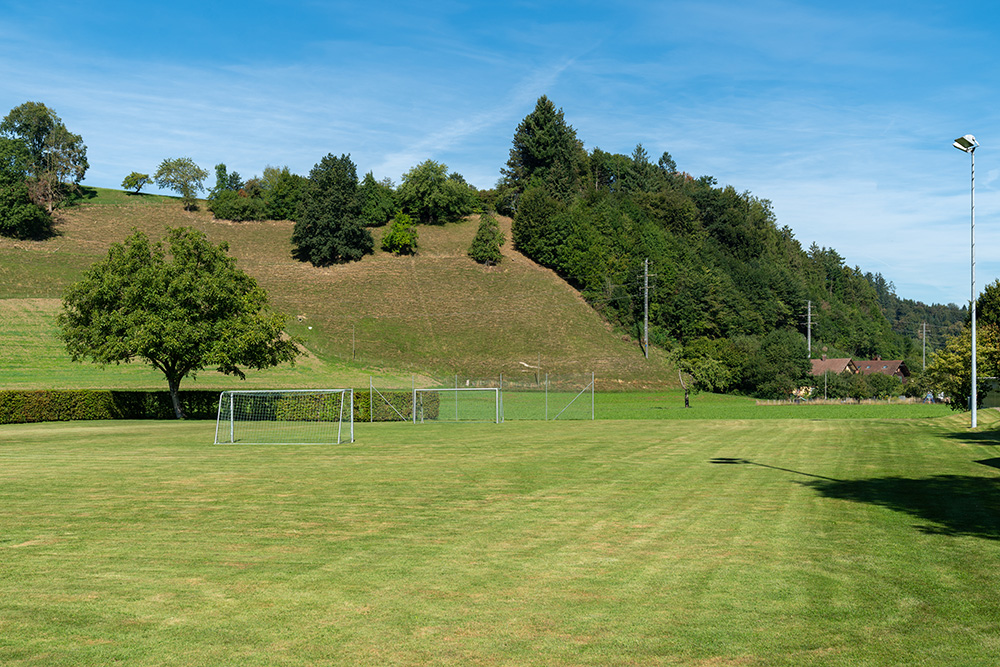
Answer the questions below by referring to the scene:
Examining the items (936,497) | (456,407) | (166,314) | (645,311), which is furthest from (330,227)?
(936,497)

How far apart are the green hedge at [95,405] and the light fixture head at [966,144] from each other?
3556 centimetres

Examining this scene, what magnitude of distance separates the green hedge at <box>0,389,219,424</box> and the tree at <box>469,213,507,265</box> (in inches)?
2638

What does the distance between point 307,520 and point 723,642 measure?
724 cm

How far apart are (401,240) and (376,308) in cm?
1793

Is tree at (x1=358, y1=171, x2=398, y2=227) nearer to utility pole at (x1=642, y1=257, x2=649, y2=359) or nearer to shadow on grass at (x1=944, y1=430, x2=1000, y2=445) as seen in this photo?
utility pole at (x1=642, y1=257, x2=649, y2=359)

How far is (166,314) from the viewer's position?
36656 mm

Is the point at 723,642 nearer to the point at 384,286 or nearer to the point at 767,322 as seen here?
the point at 384,286

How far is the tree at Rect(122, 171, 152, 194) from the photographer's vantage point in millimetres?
120438

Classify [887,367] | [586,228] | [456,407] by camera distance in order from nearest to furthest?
[456,407] < [586,228] < [887,367]

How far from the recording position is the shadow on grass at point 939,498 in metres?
10.6

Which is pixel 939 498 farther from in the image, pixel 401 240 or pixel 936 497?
pixel 401 240

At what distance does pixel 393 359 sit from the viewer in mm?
77750

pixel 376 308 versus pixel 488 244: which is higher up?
pixel 488 244

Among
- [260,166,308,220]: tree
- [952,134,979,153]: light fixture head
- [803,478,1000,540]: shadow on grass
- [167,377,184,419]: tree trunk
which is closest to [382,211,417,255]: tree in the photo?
[260,166,308,220]: tree
